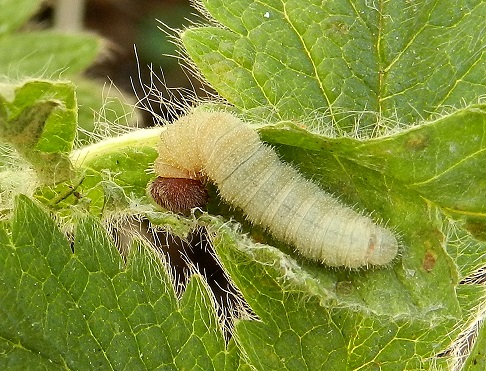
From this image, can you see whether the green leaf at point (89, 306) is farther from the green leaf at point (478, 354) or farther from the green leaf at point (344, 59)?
the green leaf at point (478, 354)

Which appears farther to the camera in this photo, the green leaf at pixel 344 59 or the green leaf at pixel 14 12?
the green leaf at pixel 14 12

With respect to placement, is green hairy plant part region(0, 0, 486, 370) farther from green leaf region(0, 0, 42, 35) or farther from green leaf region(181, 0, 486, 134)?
green leaf region(0, 0, 42, 35)

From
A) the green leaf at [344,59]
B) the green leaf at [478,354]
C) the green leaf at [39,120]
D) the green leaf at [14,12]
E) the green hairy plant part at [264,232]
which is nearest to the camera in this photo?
the green leaf at [39,120]

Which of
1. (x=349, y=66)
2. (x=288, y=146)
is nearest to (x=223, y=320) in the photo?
(x=288, y=146)

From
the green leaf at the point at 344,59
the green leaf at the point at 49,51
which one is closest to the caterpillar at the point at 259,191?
the green leaf at the point at 344,59

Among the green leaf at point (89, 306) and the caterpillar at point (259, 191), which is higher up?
the caterpillar at point (259, 191)

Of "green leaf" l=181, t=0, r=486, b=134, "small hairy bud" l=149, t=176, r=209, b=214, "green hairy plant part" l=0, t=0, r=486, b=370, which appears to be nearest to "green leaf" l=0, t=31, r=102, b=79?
"green hairy plant part" l=0, t=0, r=486, b=370

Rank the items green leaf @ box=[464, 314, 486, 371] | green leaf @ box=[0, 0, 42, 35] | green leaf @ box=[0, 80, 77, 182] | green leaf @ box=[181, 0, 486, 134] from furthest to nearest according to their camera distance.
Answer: green leaf @ box=[0, 0, 42, 35]
green leaf @ box=[181, 0, 486, 134]
green leaf @ box=[464, 314, 486, 371]
green leaf @ box=[0, 80, 77, 182]
